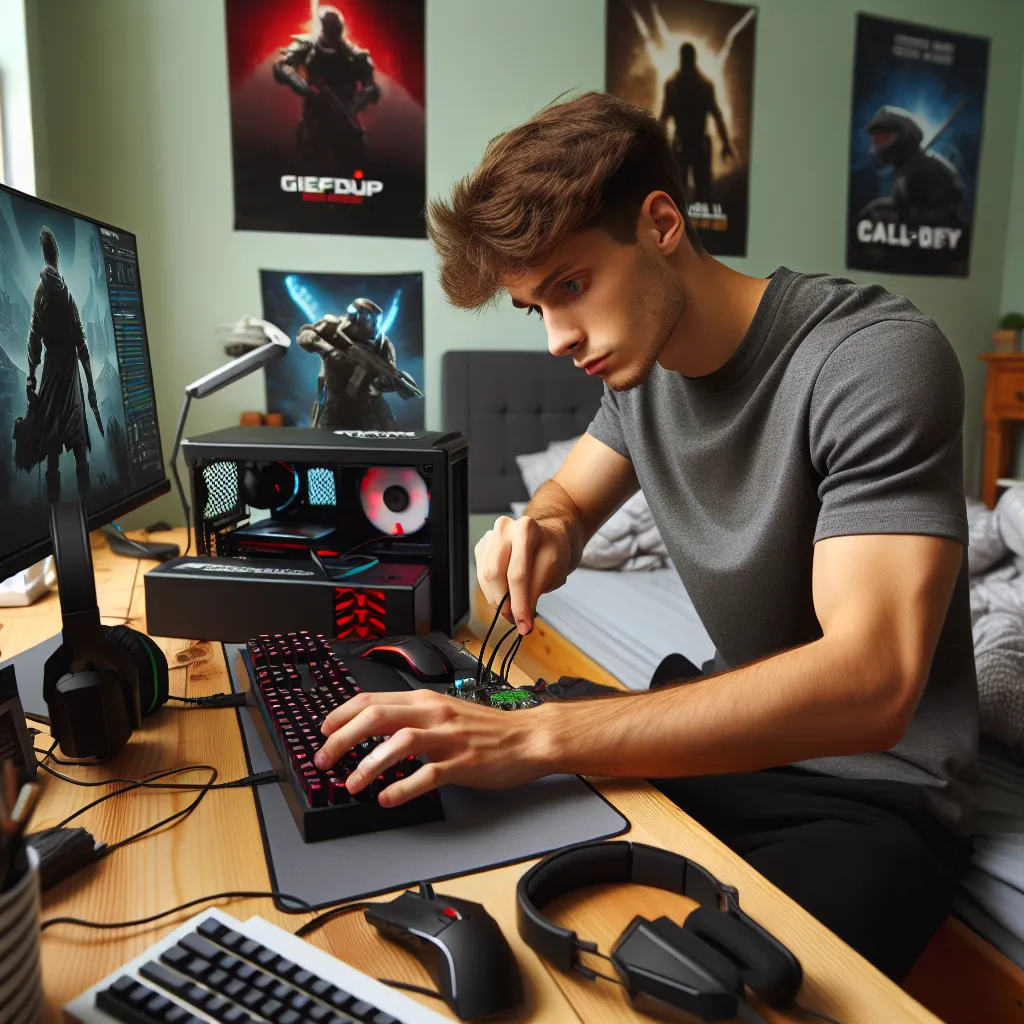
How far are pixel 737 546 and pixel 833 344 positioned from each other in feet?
0.86

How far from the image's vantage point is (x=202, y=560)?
3.69 feet

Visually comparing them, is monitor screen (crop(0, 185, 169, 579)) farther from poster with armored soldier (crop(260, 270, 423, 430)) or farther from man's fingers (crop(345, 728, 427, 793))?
poster with armored soldier (crop(260, 270, 423, 430))

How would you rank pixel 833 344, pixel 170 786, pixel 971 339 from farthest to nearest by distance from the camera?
pixel 971 339 → pixel 833 344 → pixel 170 786

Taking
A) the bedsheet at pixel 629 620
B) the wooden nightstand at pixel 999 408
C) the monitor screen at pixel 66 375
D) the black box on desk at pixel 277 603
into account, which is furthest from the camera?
the wooden nightstand at pixel 999 408

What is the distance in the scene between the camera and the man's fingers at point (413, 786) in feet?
2.00

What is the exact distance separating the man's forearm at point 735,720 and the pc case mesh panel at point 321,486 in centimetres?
67

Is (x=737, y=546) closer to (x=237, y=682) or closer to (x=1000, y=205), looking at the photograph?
(x=237, y=682)

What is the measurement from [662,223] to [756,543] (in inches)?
15.2

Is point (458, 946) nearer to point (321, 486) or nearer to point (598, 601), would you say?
point (321, 486)

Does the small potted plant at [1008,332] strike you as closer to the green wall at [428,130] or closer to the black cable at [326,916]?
the green wall at [428,130]

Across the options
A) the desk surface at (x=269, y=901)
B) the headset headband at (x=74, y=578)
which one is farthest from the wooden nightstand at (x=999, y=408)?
the headset headband at (x=74, y=578)

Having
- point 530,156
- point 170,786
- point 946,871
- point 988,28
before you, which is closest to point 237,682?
point 170,786

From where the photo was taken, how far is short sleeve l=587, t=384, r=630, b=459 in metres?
1.27

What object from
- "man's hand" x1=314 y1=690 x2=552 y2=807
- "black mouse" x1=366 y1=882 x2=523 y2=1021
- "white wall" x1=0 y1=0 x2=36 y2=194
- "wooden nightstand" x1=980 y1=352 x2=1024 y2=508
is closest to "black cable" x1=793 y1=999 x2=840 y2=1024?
"black mouse" x1=366 y1=882 x2=523 y2=1021
